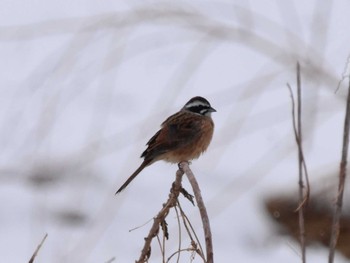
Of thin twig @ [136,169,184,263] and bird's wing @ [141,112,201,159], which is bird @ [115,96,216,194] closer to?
bird's wing @ [141,112,201,159]

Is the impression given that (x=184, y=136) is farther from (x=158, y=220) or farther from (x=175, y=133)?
(x=158, y=220)

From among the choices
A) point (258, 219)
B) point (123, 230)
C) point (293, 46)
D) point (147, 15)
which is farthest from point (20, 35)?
point (258, 219)

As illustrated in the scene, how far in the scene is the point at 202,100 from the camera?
18.0ft

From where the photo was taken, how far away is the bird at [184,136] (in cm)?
518

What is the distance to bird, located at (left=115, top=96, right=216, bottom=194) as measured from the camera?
5180mm

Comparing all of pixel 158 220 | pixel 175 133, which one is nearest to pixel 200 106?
pixel 175 133

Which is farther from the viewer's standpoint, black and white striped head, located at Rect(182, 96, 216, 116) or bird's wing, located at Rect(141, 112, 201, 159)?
black and white striped head, located at Rect(182, 96, 216, 116)

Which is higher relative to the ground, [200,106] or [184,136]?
[200,106]

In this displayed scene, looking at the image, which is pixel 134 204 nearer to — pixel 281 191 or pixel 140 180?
pixel 140 180

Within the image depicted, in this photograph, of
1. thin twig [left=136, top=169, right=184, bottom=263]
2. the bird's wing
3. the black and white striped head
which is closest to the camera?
thin twig [left=136, top=169, right=184, bottom=263]

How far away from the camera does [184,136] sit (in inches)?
209

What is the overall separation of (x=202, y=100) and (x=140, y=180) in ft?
7.79

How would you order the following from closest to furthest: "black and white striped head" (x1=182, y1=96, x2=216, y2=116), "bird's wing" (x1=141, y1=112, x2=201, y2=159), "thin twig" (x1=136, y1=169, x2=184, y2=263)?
1. "thin twig" (x1=136, y1=169, x2=184, y2=263)
2. "bird's wing" (x1=141, y1=112, x2=201, y2=159)
3. "black and white striped head" (x1=182, y1=96, x2=216, y2=116)


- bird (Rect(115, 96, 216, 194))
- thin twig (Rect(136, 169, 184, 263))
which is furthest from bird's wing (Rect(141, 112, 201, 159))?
thin twig (Rect(136, 169, 184, 263))
